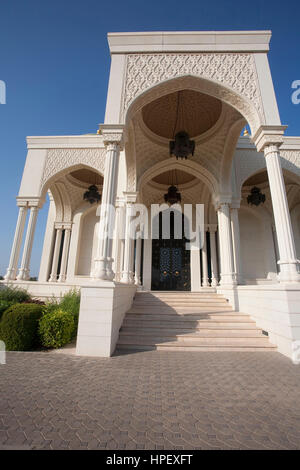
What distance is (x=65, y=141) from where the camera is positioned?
9.54 meters

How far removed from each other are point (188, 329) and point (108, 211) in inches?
123

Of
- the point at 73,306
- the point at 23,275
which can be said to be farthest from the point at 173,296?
the point at 23,275

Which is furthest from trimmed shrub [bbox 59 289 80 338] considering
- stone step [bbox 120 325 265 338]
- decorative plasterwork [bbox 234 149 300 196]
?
decorative plasterwork [bbox 234 149 300 196]

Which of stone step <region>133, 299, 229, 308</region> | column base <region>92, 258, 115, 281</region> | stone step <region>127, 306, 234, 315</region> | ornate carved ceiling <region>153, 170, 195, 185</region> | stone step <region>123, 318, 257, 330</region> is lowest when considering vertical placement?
stone step <region>123, 318, 257, 330</region>

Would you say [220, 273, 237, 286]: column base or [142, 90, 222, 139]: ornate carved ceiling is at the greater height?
[142, 90, 222, 139]: ornate carved ceiling

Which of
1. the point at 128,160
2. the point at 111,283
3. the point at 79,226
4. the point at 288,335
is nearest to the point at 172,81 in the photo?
the point at 128,160

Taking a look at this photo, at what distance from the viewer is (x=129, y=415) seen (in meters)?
1.86

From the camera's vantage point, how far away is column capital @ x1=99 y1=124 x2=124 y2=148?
495cm

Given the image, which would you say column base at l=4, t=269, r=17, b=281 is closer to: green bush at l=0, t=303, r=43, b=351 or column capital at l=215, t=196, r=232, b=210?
green bush at l=0, t=303, r=43, b=351

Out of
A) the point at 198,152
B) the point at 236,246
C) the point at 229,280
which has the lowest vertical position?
the point at 229,280

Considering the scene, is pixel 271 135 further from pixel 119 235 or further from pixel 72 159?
pixel 72 159

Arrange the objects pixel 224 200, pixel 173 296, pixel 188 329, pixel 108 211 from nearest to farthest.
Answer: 1. pixel 108 211
2. pixel 188 329
3. pixel 173 296
4. pixel 224 200

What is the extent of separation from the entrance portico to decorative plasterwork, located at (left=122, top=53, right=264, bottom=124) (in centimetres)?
3
